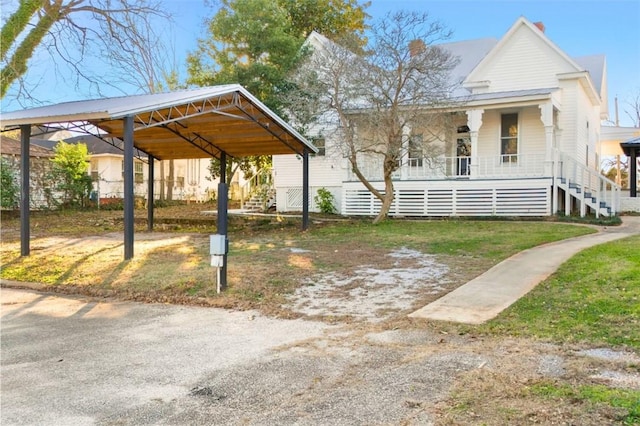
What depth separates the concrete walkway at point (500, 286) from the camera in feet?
19.7

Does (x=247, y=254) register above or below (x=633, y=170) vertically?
below

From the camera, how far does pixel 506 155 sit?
17.8m

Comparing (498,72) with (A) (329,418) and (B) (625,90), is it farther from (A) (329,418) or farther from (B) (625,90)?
Answer: (B) (625,90)

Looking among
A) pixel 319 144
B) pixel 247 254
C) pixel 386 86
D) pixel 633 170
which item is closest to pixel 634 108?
pixel 633 170

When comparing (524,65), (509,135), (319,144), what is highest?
(524,65)

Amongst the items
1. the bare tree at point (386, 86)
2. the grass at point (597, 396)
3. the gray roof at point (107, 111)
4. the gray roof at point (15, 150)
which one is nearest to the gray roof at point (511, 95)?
the bare tree at point (386, 86)

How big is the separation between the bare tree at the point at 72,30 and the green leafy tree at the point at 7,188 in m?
8.32

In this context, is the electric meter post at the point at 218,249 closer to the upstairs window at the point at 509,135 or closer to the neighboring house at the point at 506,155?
the neighboring house at the point at 506,155

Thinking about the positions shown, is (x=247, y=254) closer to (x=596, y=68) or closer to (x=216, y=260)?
(x=216, y=260)

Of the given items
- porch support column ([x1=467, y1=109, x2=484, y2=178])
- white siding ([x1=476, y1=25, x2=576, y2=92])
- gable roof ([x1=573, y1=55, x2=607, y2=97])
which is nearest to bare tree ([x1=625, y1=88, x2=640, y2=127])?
gable roof ([x1=573, y1=55, x2=607, y2=97])

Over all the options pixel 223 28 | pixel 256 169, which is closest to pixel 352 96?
pixel 223 28

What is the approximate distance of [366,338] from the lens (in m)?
5.28

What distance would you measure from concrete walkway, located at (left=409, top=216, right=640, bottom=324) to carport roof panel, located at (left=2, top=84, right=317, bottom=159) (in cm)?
714

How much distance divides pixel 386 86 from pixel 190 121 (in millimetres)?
6104
